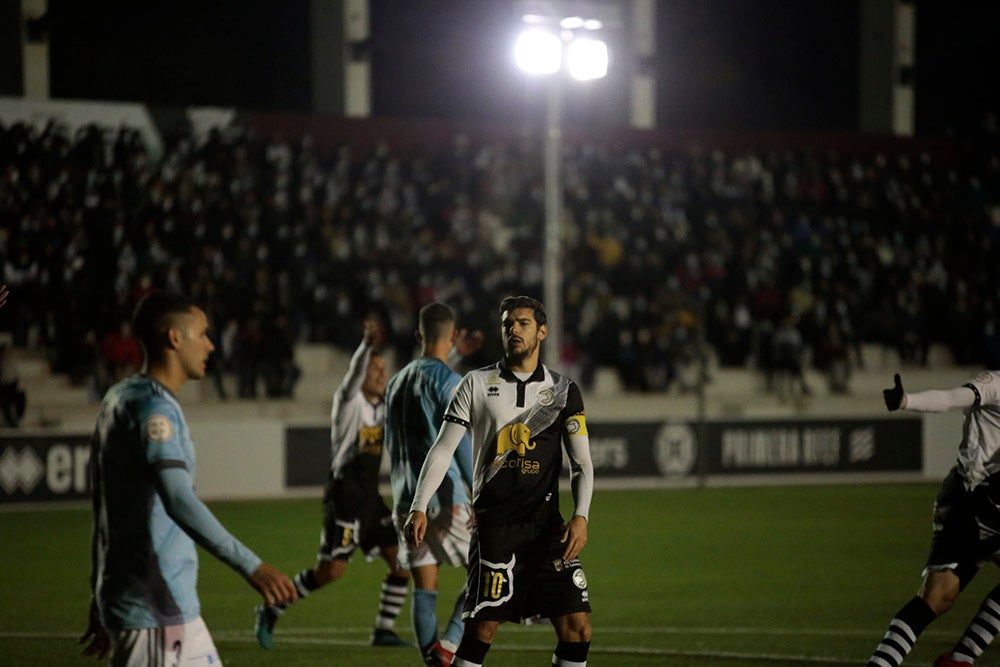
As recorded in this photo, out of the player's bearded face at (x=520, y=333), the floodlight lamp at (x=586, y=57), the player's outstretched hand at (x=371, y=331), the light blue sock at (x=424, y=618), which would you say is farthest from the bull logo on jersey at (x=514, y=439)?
the floodlight lamp at (x=586, y=57)

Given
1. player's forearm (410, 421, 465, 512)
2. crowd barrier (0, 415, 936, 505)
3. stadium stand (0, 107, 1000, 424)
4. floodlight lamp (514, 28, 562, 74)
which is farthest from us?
stadium stand (0, 107, 1000, 424)

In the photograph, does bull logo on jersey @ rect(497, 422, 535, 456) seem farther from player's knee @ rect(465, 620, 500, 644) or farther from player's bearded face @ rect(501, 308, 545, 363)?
player's knee @ rect(465, 620, 500, 644)

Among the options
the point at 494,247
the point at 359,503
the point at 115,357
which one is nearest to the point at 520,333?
the point at 359,503

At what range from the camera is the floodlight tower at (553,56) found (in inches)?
907

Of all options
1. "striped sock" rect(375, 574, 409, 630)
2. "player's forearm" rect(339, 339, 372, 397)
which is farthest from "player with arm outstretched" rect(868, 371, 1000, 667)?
"player's forearm" rect(339, 339, 372, 397)

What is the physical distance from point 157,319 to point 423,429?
12.0 ft

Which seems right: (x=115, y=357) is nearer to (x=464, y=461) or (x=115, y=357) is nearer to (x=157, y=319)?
(x=464, y=461)

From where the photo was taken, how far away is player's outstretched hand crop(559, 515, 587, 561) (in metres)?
6.61

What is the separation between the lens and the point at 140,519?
481 centimetres

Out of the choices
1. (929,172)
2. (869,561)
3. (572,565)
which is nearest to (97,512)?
(572,565)

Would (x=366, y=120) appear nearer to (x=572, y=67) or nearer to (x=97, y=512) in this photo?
→ (x=572, y=67)

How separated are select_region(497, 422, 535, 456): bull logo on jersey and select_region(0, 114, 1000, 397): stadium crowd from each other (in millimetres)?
16157

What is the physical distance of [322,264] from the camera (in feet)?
84.4

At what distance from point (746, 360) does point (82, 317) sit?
12616mm
